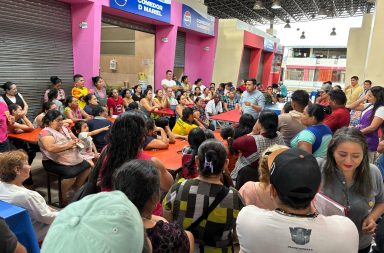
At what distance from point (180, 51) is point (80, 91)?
16.8 feet

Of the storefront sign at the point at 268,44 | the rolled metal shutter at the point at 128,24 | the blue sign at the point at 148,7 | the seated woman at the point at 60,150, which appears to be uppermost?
the storefront sign at the point at 268,44

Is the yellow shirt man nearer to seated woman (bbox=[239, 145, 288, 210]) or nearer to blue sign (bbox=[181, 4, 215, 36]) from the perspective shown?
seated woman (bbox=[239, 145, 288, 210])

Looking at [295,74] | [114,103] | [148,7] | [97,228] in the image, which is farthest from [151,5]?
[295,74]

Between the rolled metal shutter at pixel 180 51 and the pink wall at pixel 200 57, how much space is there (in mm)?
278

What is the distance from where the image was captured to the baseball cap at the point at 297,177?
1.01 meters

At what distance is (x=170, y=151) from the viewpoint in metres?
3.55

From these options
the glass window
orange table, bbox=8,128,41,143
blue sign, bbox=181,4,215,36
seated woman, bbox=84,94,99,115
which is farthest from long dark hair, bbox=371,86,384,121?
the glass window

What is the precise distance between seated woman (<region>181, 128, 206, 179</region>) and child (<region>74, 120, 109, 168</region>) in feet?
5.22

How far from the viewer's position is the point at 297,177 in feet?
3.32

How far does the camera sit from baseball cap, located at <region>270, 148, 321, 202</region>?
1.01 m

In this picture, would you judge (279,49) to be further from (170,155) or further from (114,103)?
(170,155)

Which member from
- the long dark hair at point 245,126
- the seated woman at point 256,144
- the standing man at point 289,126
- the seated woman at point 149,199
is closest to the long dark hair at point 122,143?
the seated woman at point 149,199

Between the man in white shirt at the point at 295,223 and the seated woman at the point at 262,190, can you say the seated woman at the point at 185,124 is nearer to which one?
the seated woman at the point at 262,190

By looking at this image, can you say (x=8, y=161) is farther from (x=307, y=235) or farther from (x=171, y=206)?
(x=307, y=235)
